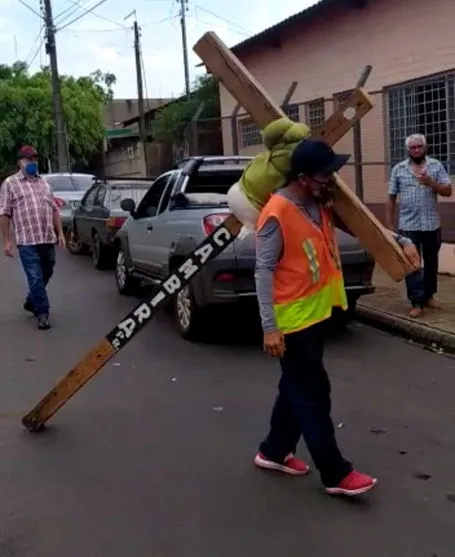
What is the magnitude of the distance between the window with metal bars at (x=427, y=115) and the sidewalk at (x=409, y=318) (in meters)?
2.29

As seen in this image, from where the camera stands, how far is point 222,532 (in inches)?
157

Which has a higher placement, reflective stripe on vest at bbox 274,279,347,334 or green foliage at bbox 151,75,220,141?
green foliage at bbox 151,75,220,141

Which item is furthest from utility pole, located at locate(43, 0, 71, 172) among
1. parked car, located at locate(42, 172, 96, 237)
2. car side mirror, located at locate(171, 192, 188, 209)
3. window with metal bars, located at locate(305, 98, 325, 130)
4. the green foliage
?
car side mirror, located at locate(171, 192, 188, 209)

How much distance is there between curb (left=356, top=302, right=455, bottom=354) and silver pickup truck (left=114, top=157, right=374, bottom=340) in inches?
11.9

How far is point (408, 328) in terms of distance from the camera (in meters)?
8.27

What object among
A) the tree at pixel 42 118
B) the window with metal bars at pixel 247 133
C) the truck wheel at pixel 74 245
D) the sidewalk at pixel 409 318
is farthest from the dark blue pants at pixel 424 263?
the tree at pixel 42 118

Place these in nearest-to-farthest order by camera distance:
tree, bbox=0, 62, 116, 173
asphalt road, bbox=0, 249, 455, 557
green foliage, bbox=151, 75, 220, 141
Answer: asphalt road, bbox=0, 249, 455, 557 < green foliage, bbox=151, 75, 220, 141 < tree, bbox=0, 62, 116, 173

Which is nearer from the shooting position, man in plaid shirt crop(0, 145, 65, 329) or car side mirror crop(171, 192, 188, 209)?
car side mirror crop(171, 192, 188, 209)

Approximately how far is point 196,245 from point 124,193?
6361 millimetres

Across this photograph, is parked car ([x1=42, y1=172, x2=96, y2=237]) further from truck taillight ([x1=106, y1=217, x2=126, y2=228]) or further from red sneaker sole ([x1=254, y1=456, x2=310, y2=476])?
red sneaker sole ([x1=254, y1=456, x2=310, y2=476])

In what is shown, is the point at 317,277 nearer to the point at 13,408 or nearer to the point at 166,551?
the point at 166,551

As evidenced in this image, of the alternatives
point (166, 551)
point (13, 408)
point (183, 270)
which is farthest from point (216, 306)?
point (166, 551)

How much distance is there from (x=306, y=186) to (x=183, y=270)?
103cm

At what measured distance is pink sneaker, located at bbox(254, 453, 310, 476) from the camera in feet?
15.4
